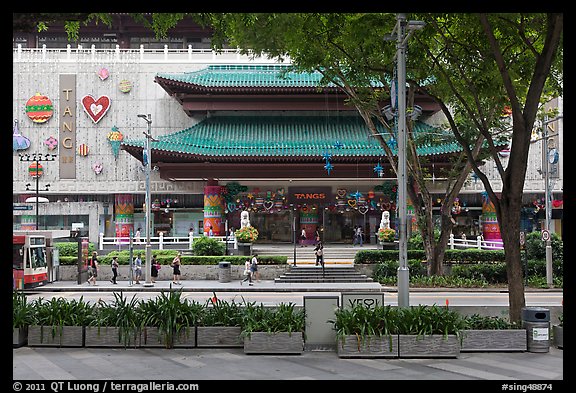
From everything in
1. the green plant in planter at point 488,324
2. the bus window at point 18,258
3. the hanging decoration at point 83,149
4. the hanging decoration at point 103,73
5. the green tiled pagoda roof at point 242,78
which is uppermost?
the hanging decoration at point 103,73

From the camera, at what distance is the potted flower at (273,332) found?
1178 centimetres

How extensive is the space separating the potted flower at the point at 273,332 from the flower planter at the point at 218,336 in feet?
0.81

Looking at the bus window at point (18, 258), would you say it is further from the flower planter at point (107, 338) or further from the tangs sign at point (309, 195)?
the tangs sign at point (309, 195)

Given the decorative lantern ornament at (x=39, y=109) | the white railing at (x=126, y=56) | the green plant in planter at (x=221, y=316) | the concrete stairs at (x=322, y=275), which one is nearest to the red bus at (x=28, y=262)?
the concrete stairs at (x=322, y=275)

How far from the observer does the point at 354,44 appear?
17.3 meters

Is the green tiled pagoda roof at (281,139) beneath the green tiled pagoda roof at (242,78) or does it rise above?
beneath

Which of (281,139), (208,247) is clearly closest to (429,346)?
(208,247)

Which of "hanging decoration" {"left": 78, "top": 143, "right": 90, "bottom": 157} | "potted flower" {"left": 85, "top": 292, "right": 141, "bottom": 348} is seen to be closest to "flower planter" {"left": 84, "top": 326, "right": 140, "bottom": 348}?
"potted flower" {"left": 85, "top": 292, "right": 141, "bottom": 348}

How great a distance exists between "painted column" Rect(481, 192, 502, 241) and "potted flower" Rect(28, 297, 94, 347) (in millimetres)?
34951

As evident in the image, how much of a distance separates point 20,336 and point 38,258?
17.4 metres

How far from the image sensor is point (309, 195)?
140 ft

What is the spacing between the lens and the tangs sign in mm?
42594
